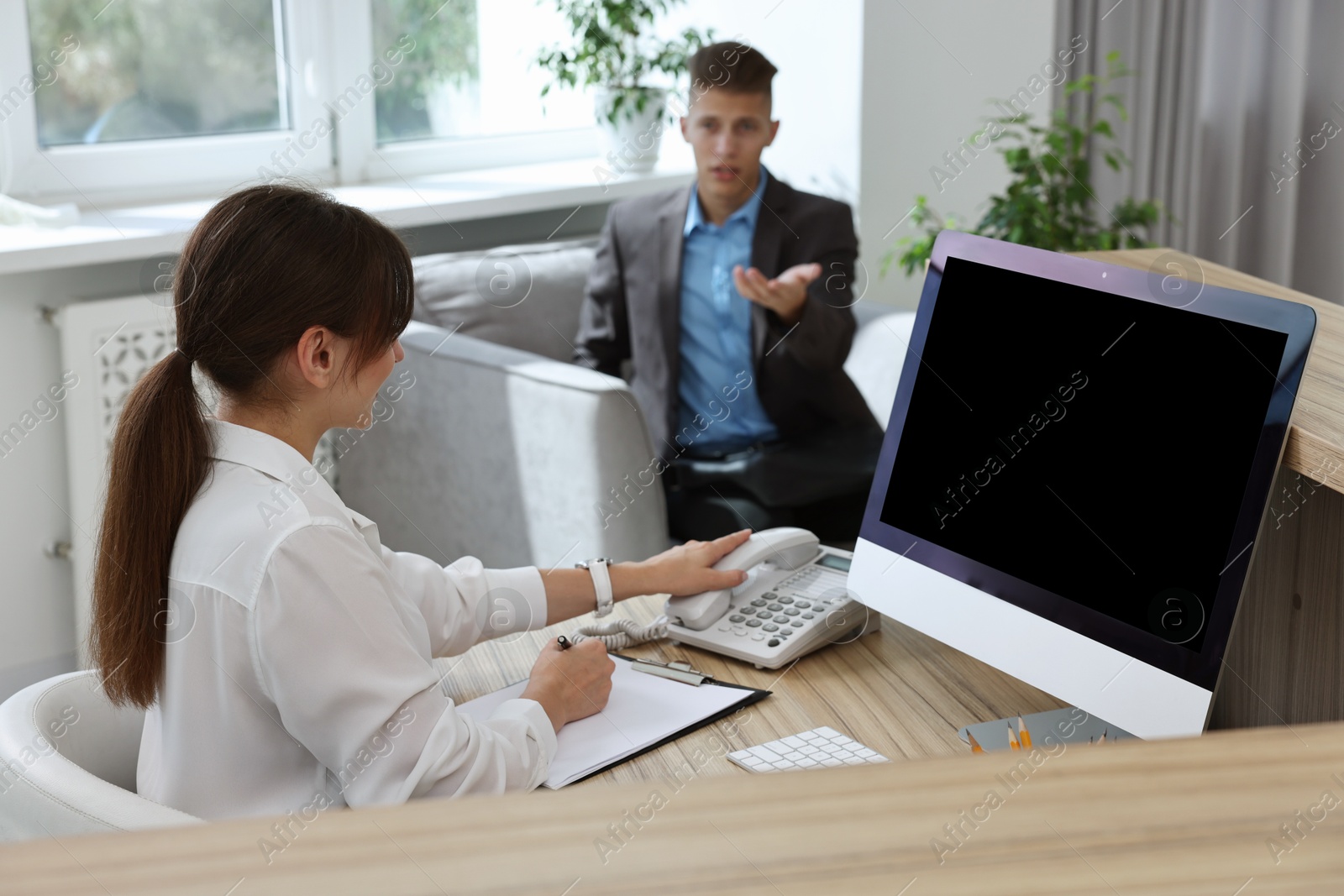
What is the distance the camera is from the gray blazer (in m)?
2.50

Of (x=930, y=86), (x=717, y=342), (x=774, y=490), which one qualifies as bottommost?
(x=774, y=490)

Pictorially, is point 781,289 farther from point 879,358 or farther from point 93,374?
point 93,374

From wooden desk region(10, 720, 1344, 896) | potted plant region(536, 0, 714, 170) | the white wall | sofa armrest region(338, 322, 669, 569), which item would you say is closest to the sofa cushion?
sofa armrest region(338, 322, 669, 569)

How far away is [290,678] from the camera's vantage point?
920mm

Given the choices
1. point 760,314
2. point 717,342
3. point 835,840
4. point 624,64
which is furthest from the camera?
point 624,64

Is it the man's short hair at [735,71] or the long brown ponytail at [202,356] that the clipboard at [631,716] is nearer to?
the long brown ponytail at [202,356]

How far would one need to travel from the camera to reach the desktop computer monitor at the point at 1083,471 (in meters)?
0.87

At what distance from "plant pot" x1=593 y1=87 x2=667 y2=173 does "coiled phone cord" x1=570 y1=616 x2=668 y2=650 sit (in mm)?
2176


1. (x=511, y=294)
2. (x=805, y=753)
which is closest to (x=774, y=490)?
(x=511, y=294)

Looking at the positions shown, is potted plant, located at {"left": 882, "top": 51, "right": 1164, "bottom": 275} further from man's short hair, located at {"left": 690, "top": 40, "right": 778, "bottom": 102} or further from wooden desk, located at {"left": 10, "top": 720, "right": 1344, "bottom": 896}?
wooden desk, located at {"left": 10, "top": 720, "right": 1344, "bottom": 896}

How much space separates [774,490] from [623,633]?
3.56 ft

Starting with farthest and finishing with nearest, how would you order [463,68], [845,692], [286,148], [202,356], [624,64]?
[463,68] < [624,64] < [286,148] < [845,692] < [202,356]

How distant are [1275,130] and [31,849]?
3821 mm

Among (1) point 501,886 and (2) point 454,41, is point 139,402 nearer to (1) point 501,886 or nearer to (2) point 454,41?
(1) point 501,886
